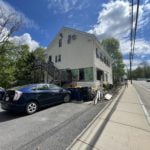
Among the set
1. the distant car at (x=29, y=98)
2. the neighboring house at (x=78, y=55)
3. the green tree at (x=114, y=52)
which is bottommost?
the distant car at (x=29, y=98)

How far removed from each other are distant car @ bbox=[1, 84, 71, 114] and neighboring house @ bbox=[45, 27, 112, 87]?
8.52 m

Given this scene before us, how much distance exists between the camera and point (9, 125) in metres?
5.24

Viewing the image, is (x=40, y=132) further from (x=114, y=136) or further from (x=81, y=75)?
(x=81, y=75)

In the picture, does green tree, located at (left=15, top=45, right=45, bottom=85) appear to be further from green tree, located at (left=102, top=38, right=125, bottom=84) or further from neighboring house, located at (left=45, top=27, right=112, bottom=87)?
green tree, located at (left=102, top=38, right=125, bottom=84)

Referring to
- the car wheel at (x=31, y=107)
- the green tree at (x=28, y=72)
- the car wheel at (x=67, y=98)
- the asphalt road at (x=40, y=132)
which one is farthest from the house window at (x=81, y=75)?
the asphalt road at (x=40, y=132)

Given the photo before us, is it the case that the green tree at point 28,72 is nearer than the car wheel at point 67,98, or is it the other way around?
the car wheel at point 67,98

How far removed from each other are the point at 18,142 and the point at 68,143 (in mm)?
1387

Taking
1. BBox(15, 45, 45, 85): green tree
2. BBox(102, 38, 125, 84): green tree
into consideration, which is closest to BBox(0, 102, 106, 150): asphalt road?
BBox(15, 45, 45, 85): green tree

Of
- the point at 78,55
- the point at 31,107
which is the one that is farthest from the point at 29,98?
the point at 78,55

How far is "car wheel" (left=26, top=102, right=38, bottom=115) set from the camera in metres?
6.62

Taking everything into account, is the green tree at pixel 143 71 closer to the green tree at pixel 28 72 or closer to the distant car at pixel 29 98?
the green tree at pixel 28 72

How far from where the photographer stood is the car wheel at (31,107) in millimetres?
6618

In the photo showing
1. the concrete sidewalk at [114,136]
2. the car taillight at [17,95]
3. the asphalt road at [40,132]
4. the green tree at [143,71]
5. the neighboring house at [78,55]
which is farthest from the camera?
the green tree at [143,71]

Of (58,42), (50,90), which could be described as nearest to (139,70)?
(58,42)
